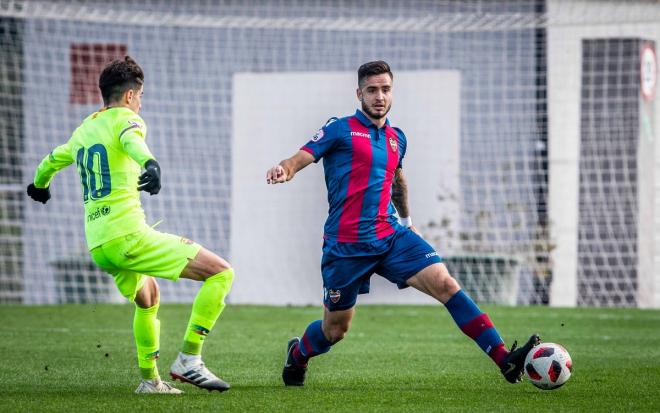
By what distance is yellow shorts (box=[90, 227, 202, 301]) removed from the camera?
6.23m

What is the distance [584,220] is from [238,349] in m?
9.48

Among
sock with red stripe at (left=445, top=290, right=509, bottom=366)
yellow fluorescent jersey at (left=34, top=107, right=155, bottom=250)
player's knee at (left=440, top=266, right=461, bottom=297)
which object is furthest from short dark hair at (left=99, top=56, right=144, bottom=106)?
sock with red stripe at (left=445, top=290, right=509, bottom=366)

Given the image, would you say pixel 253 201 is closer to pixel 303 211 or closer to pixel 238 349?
pixel 303 211

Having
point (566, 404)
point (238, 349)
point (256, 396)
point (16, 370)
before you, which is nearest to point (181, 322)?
point (238, 349)

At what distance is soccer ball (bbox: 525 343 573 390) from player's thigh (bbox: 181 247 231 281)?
5.99 feet

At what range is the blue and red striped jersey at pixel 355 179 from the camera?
680 centimetres

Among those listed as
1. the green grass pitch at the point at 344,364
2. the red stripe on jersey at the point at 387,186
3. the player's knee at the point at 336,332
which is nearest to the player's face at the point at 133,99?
the red stripe on jersey at the point at 387,186

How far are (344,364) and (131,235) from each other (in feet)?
8.70

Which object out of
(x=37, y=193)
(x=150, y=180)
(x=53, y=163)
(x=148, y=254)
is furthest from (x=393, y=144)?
(x=37, y=193)

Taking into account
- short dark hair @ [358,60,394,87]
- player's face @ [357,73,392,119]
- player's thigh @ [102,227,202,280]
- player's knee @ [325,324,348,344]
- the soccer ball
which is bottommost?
the soccer ball

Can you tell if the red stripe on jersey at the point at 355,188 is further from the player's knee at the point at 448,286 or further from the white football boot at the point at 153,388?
the white football boot at the point at 153,388

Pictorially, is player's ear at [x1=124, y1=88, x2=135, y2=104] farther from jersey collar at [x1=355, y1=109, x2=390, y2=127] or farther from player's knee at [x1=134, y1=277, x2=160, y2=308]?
jersey collar at [x1=355, y1=109, x2=390, y2=127]

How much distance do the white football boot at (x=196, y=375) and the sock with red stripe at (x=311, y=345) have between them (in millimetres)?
940

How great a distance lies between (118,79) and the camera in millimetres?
6473
